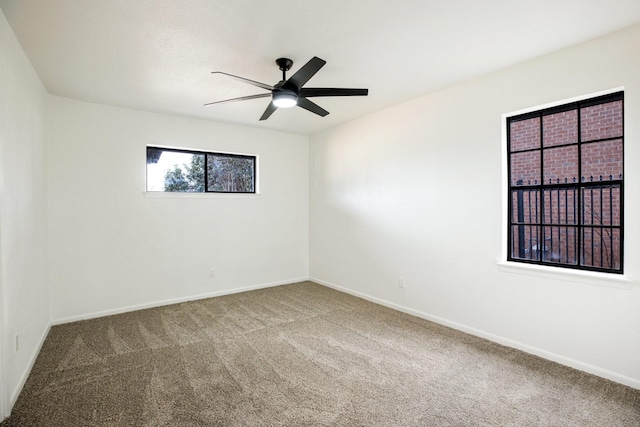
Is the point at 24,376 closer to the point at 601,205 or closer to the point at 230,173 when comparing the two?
the point at 230,173

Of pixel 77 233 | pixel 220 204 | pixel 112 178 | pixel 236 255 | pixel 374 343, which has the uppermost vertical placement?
pixel 112 178

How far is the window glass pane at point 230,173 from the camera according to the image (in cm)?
483

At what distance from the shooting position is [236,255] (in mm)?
5004

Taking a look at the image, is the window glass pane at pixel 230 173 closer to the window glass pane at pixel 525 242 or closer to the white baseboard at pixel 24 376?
the white baseboard at pixel 24 376

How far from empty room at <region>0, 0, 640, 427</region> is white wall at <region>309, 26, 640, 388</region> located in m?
0.02

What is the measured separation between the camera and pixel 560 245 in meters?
2.88

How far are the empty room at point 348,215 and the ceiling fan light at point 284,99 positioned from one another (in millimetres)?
35

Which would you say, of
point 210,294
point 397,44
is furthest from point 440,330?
point 210,294

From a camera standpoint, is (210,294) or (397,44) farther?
(210,294)

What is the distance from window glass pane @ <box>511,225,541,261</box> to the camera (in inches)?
119

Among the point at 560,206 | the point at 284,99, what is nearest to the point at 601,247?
the point at 560,206

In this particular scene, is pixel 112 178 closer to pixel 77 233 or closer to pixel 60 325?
pixel 77 233

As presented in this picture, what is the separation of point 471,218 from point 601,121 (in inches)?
50.6

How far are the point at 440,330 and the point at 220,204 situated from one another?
3369 millimetres
